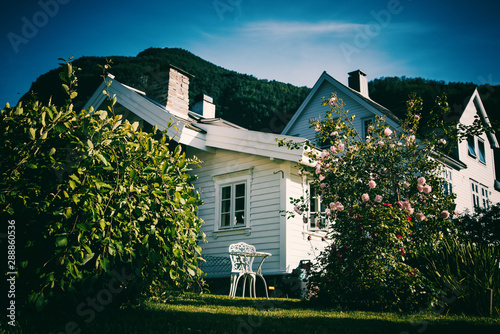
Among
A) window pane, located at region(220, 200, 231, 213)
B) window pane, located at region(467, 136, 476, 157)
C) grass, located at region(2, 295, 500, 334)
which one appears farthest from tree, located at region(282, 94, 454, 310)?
window pane, located at region(467, 136, 476, 157)

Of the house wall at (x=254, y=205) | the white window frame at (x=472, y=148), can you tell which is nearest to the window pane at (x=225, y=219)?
the house wall at (x=254, y=205)

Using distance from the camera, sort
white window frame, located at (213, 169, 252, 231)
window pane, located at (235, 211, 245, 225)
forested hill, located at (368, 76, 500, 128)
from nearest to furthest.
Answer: white window frame, located at (213, 169, 252, 231)
window pane, located at (235, 211, 245, 225)
forested hill, located at (368, 76, 500, 128)

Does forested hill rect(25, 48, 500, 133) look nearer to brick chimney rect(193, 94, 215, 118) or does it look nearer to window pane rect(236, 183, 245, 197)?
brick chimney rect(193, 94, 215, 118)

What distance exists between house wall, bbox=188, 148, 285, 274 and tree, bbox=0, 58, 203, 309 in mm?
4548

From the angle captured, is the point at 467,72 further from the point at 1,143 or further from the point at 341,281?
the point at 1,143

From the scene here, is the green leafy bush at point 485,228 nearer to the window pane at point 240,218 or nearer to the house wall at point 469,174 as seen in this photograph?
the house wall at point 469,174

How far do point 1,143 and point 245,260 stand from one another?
5.37 m

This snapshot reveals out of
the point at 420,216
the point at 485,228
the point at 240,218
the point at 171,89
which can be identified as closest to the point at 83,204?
the point at 420,216

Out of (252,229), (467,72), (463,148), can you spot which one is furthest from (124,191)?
(463,148)

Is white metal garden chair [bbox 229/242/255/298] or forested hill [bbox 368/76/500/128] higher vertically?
forested hill [bbox 368/76/500/128]

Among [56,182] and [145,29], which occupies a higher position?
[145,29]

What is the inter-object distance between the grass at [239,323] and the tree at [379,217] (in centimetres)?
62

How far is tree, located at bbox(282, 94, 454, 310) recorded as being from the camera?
18.8 ft

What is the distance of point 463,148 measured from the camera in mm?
18078
